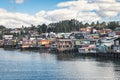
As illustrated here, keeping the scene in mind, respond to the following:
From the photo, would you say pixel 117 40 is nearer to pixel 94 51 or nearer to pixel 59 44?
pixel 94 51

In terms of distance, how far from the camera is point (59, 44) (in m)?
129

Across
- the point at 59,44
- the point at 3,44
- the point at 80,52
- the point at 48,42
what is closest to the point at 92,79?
the point at 80,52

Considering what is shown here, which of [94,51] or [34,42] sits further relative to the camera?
[34,42]

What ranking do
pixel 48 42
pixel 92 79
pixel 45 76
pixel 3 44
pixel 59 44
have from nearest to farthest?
1. pixel 92 79
2. pixel 45 76
3. pixel 59 44
4. pixel 48 42
5. pixel 3 44

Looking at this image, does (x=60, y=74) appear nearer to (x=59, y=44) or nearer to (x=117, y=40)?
(x=117, y=40)

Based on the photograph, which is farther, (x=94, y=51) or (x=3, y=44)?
(x=3, y=44)

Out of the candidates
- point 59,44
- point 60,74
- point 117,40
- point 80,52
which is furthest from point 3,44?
point 60,74

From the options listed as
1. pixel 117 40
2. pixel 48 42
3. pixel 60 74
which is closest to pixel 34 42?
pixel 48 42

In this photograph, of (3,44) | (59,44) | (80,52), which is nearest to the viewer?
(80,52)

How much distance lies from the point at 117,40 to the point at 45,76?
144 feet

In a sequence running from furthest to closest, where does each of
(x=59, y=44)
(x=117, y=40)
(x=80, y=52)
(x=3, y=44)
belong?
1. (x=3, y=44)
2. (x=59, y=44)
3. (x=80, y=52)
4. (x=117, y=40)

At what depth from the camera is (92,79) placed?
46.5m

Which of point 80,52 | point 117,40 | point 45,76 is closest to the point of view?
point 45,76

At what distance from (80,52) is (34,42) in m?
59.0
